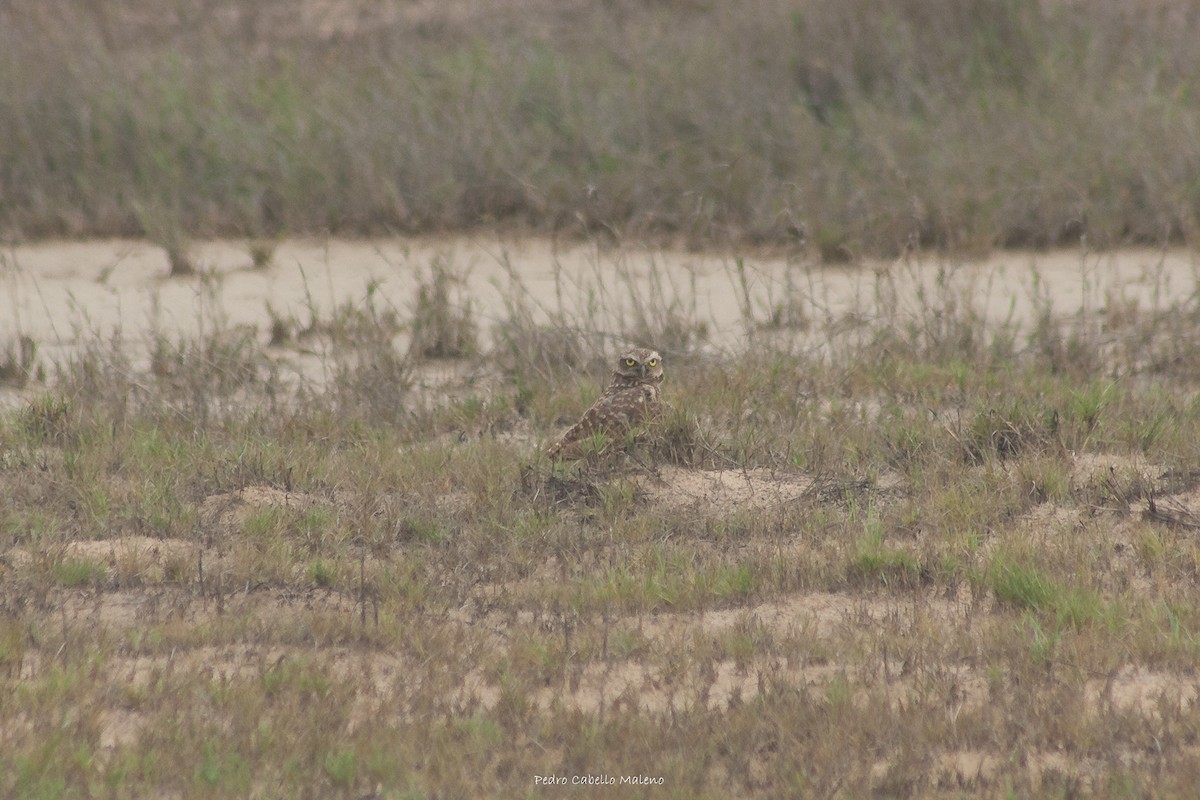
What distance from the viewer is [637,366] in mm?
6355

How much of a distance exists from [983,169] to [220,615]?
6.72 metres

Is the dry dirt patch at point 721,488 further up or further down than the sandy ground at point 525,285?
further down

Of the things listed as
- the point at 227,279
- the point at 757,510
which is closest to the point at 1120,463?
the point at 757,510

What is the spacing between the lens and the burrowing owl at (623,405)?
6.08m

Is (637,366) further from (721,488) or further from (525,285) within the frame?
(525,285)

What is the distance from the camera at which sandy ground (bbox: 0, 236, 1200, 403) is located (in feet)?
27.4

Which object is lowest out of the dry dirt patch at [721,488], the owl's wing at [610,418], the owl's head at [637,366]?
the dry dirt patch at [721,488]

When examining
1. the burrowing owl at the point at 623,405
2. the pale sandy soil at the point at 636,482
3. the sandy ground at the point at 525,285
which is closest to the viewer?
the pale sandy soil at the point at 636,482

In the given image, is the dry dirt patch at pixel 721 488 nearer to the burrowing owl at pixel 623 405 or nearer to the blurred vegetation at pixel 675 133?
the burrowing owl at pixel 623 405

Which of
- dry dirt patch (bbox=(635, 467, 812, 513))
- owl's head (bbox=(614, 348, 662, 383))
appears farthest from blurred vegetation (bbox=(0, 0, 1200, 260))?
dry dirt patch (bbox=(635, 467, 812, 513))

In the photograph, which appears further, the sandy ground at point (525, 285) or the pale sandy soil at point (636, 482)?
the sandy ground at point (525, 285)

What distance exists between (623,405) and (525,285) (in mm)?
3521

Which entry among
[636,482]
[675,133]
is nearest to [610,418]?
[636,482]

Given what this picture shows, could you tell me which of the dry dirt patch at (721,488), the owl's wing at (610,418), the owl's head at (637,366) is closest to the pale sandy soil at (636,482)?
the dry dirt patch at (721,488)
